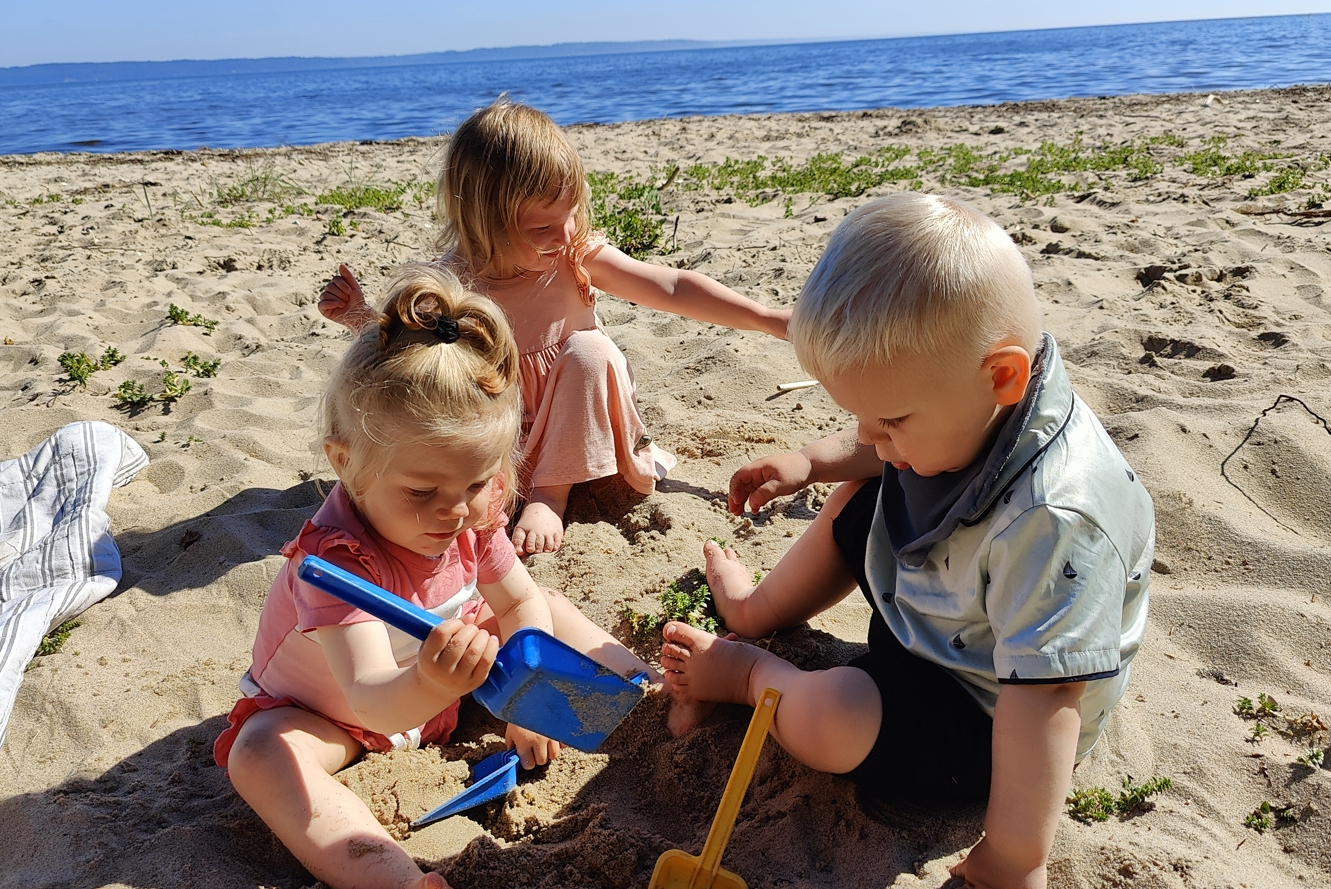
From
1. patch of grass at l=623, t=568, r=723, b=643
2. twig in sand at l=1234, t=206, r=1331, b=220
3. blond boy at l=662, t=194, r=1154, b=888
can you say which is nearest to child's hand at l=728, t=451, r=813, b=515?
patch of grass at l=623, t=568, r=723, b=643

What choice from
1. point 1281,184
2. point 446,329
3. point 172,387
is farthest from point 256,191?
point 1281,184

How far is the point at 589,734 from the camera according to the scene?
1825 millimetres

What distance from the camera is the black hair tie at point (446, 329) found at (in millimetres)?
1855

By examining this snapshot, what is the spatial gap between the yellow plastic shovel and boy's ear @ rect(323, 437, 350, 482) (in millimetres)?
933

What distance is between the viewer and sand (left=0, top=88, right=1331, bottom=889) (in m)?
1.83

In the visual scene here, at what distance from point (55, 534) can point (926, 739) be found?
260 centimetres

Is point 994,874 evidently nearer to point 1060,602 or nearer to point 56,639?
point 1060,602

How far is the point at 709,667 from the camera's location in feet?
7.06

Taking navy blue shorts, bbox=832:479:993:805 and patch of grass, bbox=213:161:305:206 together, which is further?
patch of grass, bbox=213:161:305:206

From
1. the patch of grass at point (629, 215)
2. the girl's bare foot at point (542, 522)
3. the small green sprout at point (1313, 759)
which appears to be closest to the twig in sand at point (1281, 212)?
the patch of grass at point (629, 215)

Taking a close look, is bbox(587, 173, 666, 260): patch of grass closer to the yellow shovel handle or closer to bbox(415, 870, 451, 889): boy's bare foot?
the yellow shovel handle

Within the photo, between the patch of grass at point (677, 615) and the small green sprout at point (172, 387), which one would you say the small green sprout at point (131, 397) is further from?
the patch of grass at point (677, 615)

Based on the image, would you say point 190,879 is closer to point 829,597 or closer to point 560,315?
point 829,597

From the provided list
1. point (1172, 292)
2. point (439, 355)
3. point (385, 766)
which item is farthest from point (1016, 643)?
→ point (1172, 292)
